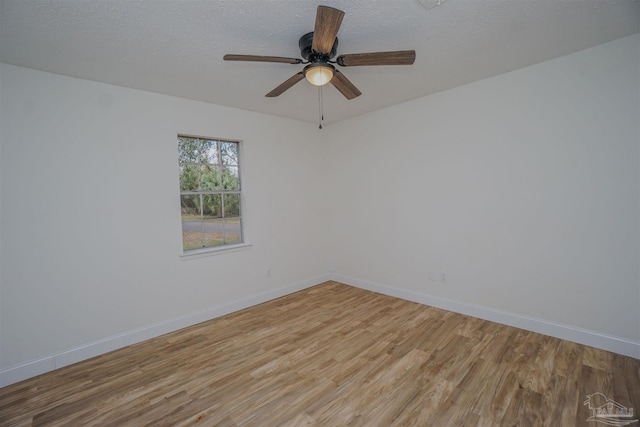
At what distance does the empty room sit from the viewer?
192 cm

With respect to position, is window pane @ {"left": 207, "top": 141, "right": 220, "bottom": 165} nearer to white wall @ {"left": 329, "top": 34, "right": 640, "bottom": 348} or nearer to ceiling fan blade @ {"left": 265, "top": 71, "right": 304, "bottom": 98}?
ceiling fan blade @ {"left": 265, "top": 71, "right": 304, "bottom": 98}

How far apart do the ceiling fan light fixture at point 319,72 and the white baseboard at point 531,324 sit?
2.90 metres

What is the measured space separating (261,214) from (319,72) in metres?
2.34

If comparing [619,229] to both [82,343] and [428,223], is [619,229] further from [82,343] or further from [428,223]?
[82,343]

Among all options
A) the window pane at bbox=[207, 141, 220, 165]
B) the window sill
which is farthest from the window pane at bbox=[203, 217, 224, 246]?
the window pane at bbox=[207, 141, 220, 165]

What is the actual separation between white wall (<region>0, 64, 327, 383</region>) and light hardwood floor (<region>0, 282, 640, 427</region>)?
325 millimetres

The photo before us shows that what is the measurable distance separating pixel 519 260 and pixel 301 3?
3.05 m

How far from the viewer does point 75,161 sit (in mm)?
2590

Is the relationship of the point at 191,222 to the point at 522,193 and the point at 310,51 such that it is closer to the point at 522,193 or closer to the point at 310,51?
the point at 310,51

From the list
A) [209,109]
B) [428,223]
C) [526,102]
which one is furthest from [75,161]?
[526,102]

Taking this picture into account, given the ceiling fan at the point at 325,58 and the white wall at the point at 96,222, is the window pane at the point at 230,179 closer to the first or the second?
the white wall at the point at 96,222

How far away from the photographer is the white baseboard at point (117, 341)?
234 cm

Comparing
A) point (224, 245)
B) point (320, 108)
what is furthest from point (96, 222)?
point (320, 108)

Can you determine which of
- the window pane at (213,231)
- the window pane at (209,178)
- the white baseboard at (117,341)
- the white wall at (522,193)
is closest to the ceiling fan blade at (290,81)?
the window pane at (209,178)
